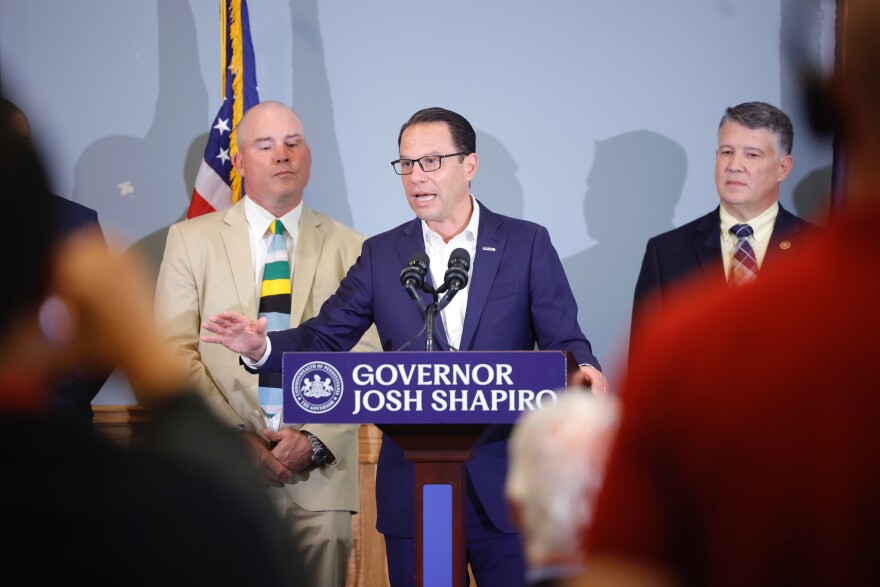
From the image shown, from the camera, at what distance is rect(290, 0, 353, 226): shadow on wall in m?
4.88

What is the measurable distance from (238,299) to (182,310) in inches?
8.8

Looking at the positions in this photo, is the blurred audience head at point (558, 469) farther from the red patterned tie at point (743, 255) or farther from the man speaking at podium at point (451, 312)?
the red patterned tie at point (743, 255)

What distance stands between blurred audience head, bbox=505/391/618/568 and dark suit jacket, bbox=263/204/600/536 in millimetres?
1681

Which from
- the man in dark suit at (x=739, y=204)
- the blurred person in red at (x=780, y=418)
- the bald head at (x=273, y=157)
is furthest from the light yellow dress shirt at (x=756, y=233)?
the blurred person in red at (x=780, y=418)

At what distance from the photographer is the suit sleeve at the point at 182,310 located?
3859 mm

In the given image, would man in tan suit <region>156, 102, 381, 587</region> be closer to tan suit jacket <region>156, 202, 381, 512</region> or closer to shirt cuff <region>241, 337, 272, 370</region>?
tan suit jacket <region>156, 202, 381, 512</region>

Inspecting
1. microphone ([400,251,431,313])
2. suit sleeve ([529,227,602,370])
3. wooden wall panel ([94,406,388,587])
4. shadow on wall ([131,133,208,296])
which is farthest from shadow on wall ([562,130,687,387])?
microphone ([400,251,431,313])

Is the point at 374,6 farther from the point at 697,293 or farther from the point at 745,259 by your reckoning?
the point at 697,293

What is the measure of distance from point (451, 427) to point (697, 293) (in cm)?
173

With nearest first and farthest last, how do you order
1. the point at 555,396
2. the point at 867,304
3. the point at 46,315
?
the point at 867,304 → the point at 46,315 → the point at 555,396

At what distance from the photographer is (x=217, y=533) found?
2.56 ft

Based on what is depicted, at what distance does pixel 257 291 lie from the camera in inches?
158

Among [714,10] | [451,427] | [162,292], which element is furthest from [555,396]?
[714,10]

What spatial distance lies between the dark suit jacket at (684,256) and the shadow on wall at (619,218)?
1.89ft
